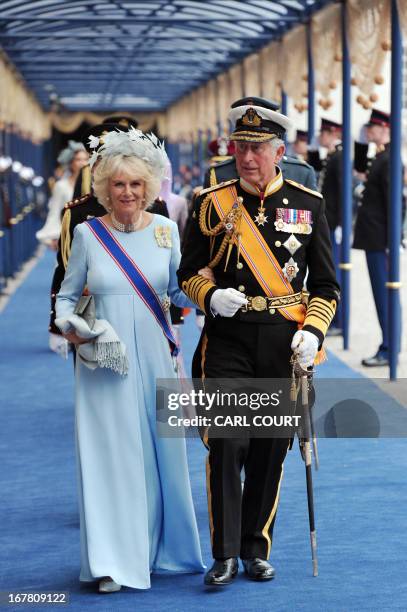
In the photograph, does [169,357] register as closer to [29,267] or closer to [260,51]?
[260,51]

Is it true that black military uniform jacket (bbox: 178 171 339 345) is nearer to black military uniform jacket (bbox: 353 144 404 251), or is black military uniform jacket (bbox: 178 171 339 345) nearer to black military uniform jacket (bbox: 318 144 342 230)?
black military uniform jacket (bbox: 353 144 404 251)

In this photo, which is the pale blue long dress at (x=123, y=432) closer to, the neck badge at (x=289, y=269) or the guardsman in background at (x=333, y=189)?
the neck badge at (x=289, y=269)

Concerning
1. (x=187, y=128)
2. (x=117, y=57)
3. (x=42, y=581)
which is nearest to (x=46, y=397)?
(x=42, y=581)

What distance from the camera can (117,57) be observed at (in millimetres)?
20812

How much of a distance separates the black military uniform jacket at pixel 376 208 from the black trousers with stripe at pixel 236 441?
574 centimetres

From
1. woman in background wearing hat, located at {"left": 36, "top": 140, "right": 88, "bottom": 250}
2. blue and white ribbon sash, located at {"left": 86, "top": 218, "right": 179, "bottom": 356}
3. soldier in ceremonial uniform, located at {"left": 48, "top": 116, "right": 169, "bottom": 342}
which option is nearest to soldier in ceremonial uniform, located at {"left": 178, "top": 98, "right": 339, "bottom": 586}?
blue and white ribbon sash, located at {"left": 86, "top": 218, "right": 179, "bottom": 356}

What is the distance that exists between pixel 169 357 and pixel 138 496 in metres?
0.50

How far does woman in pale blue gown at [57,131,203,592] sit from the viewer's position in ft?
15.3

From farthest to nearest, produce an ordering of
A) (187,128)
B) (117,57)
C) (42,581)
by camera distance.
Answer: (187,128) → (117,57) → (42,581)

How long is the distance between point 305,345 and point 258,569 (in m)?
0.86

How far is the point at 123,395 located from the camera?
4.69 meters

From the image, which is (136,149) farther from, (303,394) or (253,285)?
(303,394)

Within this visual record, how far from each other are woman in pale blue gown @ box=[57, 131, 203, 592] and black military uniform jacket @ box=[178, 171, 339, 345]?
148 mm

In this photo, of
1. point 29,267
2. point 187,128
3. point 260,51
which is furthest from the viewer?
point 187,128
